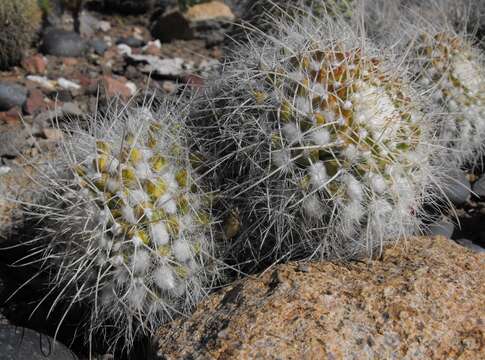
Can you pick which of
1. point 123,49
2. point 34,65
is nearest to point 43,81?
point 34,65

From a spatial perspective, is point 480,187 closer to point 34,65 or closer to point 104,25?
point 34,65

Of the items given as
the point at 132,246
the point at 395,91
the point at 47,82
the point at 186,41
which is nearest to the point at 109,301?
the point at 132,246

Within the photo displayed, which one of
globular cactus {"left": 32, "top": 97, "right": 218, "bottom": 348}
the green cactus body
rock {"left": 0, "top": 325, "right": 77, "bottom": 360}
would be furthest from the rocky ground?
the green cactus body

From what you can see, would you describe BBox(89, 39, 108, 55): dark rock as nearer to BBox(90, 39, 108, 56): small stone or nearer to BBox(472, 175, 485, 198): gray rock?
BBox(90, 39, 108, 56): small stone

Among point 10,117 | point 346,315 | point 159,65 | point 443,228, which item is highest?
point 346,315

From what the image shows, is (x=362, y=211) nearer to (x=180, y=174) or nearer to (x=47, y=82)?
(x=180, y=174)

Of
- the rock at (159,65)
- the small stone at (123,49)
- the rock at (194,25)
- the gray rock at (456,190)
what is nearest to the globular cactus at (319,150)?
the gray rock at (456,190)
